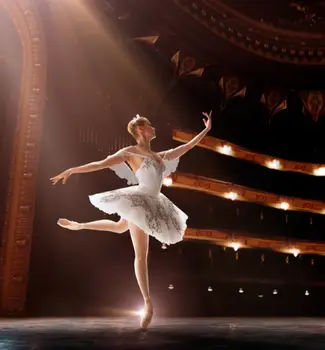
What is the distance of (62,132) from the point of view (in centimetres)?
655

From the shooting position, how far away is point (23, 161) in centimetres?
602

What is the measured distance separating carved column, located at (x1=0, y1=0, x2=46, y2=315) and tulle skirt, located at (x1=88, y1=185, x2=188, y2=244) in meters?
2.85

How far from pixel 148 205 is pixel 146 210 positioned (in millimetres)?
63

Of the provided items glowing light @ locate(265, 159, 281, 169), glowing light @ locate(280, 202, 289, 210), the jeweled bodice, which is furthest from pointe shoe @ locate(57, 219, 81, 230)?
glowing light @ locate(265, 159, 281, 169)

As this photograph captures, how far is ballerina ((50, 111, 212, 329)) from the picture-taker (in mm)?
3240

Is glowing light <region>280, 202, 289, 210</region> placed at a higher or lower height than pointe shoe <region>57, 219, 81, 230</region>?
higher

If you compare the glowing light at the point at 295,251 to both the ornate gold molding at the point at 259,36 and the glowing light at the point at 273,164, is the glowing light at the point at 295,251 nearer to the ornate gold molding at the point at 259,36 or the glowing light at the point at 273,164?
the glowing light at the point at 273,164

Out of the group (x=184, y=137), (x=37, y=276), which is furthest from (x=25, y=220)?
(x=184, y=137)

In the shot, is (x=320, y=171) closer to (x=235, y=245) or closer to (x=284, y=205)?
(x=284, y=205)

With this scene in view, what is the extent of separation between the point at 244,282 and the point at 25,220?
474 centimetres

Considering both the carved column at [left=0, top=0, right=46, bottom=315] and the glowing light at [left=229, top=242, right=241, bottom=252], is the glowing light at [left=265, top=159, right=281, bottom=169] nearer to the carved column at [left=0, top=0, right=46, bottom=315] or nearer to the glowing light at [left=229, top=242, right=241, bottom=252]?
the glowing light at [left=229, top=242, right=241, bottom=252]

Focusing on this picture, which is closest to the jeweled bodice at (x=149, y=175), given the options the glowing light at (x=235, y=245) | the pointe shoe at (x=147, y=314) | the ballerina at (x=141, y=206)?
the ballerina at (x=141, y=206)

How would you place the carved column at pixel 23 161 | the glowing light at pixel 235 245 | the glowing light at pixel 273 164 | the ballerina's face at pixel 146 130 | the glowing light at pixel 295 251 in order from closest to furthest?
the ballerina's face at pixel 146 130, the carved column at pixel 23 161, the glowing light at pixel 235 245, the glowing light at pixel 295 251, the glowing light at pixel 273 164

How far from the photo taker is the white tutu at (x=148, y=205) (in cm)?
322
